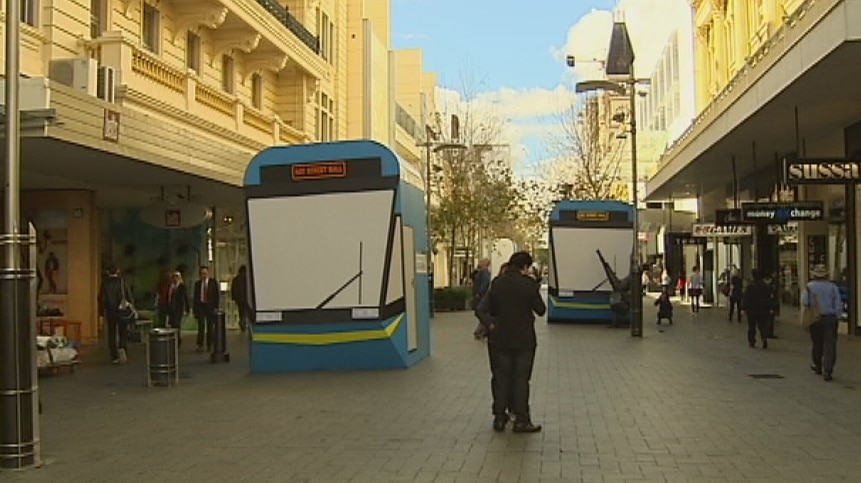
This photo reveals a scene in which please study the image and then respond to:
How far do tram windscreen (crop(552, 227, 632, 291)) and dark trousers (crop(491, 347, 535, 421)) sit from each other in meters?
19.3

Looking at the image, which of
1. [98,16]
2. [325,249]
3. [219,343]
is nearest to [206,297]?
[219,343]

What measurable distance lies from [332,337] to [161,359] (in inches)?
108

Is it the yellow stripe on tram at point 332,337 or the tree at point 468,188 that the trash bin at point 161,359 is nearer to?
the yellow stripe on tram at point 332,337

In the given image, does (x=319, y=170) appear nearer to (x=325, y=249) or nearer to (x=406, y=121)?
(x=325, y=249)

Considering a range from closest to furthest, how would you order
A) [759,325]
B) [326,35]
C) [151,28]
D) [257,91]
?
[759,325] → [151,28] → [257,91] → [326,35]

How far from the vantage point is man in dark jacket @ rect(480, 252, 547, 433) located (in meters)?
11.1

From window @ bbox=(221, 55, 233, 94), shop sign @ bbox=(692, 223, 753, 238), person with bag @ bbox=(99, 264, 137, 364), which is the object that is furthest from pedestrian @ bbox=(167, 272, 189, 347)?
shop sign @ bbox=(692, 223, 753, 238)

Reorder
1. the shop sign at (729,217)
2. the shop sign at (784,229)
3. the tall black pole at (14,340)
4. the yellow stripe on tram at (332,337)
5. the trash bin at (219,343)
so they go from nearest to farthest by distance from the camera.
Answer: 1. the tall black pole at (14,340)
2. the yellow stripe on tram at (332,337)
3. the trash bin at (219,343)
4. the shop sign at (729,217)
5. the shop sign at (784,229)

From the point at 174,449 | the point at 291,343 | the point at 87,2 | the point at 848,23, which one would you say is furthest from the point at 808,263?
the point at 174,449

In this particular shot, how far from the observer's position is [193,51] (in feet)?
88.3

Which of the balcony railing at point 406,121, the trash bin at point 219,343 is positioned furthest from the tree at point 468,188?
the trash bin at point 219,343

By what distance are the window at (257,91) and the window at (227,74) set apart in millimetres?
2371

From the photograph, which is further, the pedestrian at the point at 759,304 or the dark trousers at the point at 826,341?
the pedestrian at the point at 759,304

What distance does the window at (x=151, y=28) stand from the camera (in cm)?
2395
